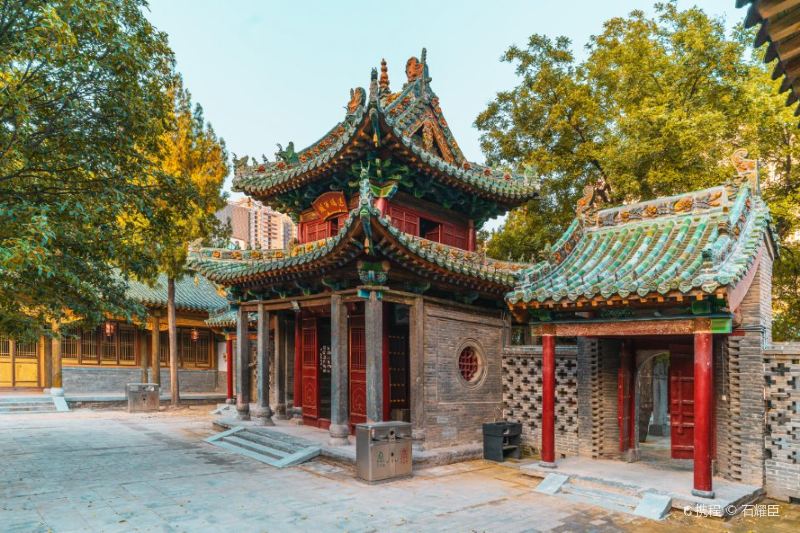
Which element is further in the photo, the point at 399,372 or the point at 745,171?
the point at 399,372

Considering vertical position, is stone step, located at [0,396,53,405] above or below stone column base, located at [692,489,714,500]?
below

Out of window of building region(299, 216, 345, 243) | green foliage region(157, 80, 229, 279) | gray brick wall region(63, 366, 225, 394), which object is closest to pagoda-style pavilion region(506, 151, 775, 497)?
window of building region(299, 216, 345, 243)

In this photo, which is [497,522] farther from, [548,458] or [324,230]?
[324,230]

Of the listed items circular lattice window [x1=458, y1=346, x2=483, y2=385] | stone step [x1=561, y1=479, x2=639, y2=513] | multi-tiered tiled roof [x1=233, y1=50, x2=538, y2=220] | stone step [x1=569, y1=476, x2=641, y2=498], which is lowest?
stone step [x1=561, y1=479, x2=639, y2=513]

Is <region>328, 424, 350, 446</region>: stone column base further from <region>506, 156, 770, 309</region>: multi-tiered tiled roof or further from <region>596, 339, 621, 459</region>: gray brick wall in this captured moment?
<region>596, 339, 621, 459</region>: gray brick wall

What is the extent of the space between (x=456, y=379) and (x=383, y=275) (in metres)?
2.76

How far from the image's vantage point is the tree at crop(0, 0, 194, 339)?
621 cm

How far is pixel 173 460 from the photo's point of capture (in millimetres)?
10047

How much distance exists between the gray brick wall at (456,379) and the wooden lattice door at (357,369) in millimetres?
1723

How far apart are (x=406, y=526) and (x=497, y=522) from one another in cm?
116

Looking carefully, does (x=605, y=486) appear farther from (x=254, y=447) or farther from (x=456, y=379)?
(x=254, y=447)

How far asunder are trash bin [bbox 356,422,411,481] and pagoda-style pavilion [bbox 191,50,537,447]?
33.8 inches

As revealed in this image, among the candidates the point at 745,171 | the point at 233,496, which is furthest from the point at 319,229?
the point at 745,171

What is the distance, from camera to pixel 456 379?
10859 mm
